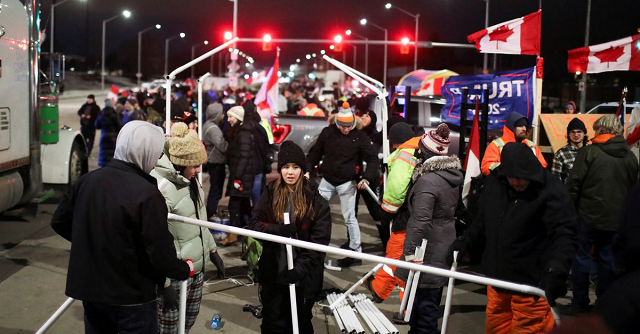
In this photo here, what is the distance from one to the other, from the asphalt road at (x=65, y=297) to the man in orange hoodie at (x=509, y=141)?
1.49 meters

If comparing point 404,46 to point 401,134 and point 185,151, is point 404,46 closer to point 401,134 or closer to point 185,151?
point 401,134

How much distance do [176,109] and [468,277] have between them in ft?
19.3

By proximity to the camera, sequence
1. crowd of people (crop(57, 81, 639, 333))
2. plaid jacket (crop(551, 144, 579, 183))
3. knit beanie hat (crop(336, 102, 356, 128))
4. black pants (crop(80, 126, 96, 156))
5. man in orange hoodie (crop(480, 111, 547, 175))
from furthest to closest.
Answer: black pants (crop(80, 126, 96, 156)), knit beanie hat (crop(336, 102, 356, 128)), plaid jacket (crop(551, 144, 579, 183)), man in orange hoodie (crop(480, 111, 547, 175)), crowd of people (crop(57, 81, 639, 333))

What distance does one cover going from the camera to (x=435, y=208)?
5.73 m

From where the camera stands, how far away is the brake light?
52.7ft

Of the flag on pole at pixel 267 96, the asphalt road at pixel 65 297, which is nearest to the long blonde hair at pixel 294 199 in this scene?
the asphalt road at pixel 65 297

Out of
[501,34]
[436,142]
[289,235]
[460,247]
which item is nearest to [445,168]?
[436,142]

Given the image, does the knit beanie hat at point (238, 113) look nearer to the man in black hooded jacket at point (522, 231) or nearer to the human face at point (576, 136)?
the human face at point (576, 136)

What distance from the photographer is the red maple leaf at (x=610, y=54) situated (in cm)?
924

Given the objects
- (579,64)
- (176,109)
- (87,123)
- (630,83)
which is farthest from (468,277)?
(630,83)

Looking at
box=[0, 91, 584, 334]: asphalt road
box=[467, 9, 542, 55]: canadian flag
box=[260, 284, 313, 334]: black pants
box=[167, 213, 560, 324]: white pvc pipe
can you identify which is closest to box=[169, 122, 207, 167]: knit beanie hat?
box=[167, 213, 560, 324]: white pvc pipe

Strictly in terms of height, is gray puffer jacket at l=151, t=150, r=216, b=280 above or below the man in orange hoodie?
below

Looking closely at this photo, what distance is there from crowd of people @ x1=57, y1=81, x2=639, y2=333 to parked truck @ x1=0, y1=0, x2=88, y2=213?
14.4 feet

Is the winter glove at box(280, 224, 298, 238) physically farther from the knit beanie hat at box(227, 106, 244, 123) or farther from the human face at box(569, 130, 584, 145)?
the knit beanie hat at box(227, 106, 244, 123)
